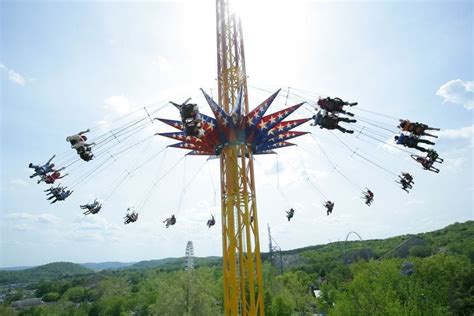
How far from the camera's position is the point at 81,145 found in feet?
46.6

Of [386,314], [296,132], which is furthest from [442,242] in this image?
[296,132]

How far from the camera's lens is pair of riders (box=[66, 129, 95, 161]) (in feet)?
46.4

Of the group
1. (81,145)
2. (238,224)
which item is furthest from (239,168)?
(81,145)

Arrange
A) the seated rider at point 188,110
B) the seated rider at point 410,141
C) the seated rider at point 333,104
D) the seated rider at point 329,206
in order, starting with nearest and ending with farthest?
the seated rider at point 188,110 < the seated rider at point 333,104 < the seated rider at point 410,141 < the seated rider at point 329,206

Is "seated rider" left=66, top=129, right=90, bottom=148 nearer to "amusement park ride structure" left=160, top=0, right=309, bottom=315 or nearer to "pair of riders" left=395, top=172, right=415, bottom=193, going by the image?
"amusement park ride structure" left=160, top=0, right=309, bottom=315

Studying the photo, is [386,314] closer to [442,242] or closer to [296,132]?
[296,132]

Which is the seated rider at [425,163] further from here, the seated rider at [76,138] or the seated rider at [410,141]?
the seated rider at [76,138]

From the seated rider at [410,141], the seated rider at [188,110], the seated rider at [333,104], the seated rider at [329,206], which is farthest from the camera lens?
the seated rider at [329,206]

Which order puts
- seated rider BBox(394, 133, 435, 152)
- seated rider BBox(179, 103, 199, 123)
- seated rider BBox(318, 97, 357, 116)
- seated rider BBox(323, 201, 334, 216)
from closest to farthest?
1. seated rider BBox(179, 103, 199, 123)
2. seated rider BBox(318, 97, 357, 116)
3. seated rider BBox(394, 133, 435, 152)
4. seated rider BBox(323, 201, 334, 216)

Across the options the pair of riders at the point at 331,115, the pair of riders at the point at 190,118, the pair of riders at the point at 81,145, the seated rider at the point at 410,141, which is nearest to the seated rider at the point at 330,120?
the pair of riders at the point at 331,115

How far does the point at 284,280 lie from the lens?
50.8 metres

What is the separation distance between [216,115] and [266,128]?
2259mm

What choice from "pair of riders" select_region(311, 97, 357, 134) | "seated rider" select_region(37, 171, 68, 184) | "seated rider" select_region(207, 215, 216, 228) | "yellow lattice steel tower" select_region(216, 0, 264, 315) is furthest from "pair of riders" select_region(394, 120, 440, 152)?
"seated rider" select_region(37, 171, 68, 184)

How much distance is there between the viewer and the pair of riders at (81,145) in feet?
46.4
